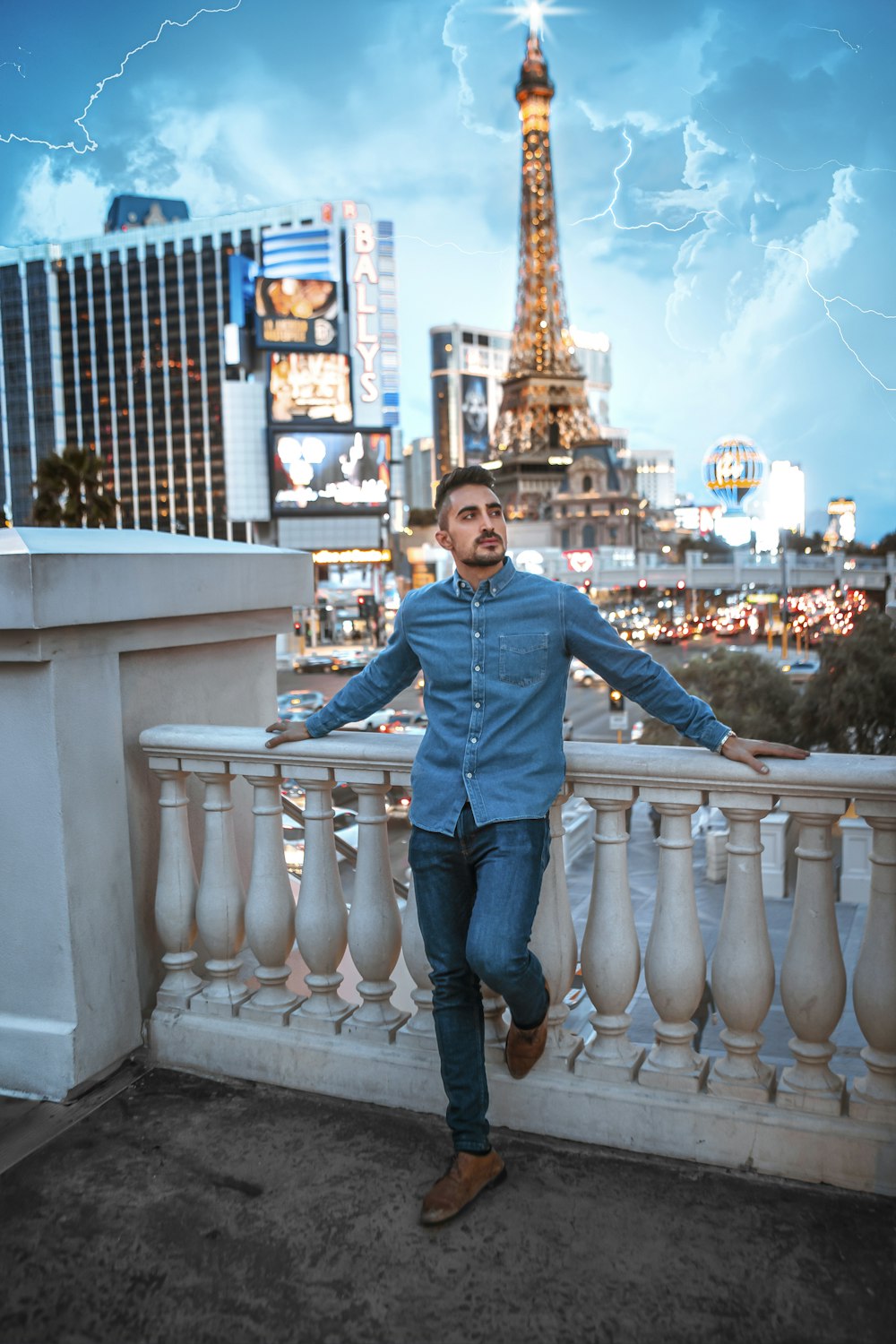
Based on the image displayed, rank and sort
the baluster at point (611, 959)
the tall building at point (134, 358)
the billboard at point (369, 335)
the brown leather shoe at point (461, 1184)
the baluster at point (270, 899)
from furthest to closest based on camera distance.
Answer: the tall building at point (134, 358) → the billboard at point (369, 335) → the baluster at point (270, 899) → the baluster at point (611, 959) → the brown leather shoe at point (461, 1184)

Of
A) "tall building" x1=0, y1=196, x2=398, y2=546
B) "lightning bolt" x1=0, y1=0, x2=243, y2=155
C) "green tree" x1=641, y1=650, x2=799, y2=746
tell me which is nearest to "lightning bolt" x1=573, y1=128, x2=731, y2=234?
"tall building" x1=0, y1=196, x2=398, y2=546

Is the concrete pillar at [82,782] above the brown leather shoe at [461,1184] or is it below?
above

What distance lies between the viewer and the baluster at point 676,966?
8.89 ft

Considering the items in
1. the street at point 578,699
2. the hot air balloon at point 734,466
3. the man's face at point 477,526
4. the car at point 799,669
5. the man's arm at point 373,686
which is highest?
the hot air balloon at point 734,466

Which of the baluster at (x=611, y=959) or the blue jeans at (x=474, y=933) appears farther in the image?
the baluster at (x=611, y=959)

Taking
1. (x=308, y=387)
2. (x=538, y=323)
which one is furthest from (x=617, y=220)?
(x=308, y=387)

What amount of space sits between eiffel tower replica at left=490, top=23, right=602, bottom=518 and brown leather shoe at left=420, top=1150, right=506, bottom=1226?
124 meters

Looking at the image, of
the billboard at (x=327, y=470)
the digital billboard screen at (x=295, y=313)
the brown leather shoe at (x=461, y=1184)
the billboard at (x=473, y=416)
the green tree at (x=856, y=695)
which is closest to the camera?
the brown leather shoe at (x=461, y=1184)

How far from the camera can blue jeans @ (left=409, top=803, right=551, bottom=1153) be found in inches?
99.0

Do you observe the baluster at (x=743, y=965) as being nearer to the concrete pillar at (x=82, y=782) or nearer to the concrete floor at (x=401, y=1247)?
the concrete floor at (x=401, y=1247)

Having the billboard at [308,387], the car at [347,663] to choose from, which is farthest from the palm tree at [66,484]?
the billboard at [308,387]

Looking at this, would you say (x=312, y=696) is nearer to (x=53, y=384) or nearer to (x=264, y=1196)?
(x=264, y=1196)

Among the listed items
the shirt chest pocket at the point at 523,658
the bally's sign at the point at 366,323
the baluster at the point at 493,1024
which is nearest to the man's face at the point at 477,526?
the shirt chest pocket at the point at 523,658

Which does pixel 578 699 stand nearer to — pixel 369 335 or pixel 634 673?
pixel 369 335
